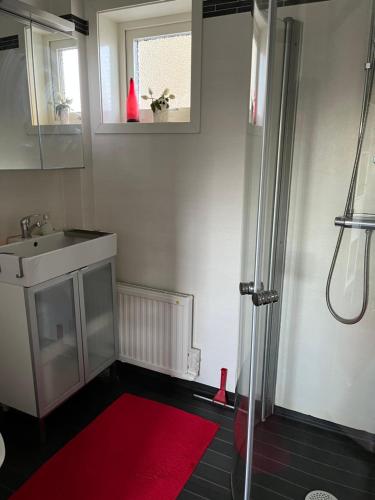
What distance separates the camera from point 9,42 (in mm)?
1805

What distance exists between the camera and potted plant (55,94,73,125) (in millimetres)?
2102


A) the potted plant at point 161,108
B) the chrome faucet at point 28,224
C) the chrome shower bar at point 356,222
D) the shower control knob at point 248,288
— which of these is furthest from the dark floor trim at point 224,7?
the chrome faucet at point 28,224

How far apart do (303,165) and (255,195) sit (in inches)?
18.5

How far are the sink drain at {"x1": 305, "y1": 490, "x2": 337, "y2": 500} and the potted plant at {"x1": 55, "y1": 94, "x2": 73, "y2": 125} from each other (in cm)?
217

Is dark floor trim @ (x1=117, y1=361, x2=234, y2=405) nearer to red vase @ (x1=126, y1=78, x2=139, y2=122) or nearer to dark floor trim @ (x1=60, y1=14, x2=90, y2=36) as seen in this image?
red vase @ (x1=126, y1=78, x2=139, y2=122)

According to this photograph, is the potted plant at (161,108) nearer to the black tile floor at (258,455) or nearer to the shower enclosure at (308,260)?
the shower enclosure at (308,260)

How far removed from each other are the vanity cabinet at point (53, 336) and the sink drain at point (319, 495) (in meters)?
1.26

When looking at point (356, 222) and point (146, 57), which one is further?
point (146, 57)

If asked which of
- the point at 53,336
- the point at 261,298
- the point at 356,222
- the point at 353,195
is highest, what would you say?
the point at 353,195

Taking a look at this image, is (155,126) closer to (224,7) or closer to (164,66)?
(164,66)

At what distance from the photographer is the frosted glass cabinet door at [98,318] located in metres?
2.15

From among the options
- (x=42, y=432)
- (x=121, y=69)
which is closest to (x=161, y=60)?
(x=121, y=69)

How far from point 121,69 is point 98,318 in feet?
4.93

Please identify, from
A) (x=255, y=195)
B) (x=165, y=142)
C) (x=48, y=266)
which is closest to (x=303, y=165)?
(x=255, y=195)
